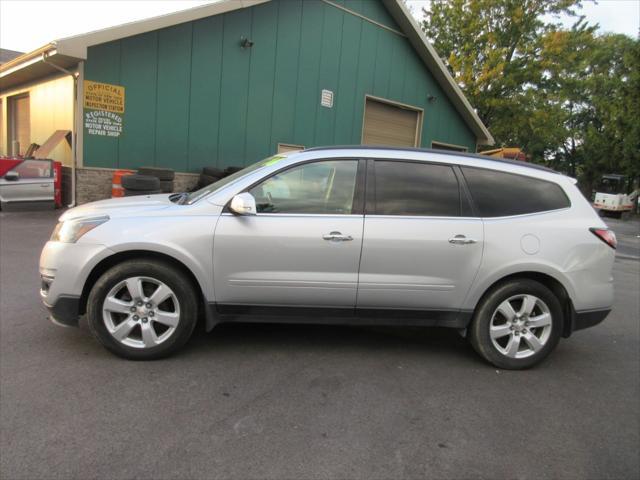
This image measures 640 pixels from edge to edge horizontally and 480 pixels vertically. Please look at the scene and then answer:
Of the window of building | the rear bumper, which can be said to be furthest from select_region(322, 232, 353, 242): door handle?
the window of building

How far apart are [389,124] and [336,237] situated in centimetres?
1434

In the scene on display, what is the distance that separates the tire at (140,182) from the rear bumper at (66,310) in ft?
23.4

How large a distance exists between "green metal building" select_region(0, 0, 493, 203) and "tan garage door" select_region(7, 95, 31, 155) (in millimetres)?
6325

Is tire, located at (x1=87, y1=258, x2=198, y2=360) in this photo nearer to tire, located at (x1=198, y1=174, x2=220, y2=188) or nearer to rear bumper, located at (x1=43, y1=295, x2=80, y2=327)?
rear bumper, located at (x1=43, y1=295, x2=80, y2=327)

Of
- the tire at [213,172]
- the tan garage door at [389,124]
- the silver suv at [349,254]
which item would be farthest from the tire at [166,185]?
the silver suv at [349,254]

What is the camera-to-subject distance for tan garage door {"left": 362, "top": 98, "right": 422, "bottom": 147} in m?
16.6

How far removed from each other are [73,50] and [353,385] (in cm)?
999

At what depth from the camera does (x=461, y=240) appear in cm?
384

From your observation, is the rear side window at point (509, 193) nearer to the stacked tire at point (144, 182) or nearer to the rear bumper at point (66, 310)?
the rear bumper at point (66, 310)

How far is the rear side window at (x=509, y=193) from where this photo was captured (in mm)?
4004

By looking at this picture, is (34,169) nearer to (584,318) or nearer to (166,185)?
(166,185)

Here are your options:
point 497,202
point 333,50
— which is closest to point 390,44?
point 333,50

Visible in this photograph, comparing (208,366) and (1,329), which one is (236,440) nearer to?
(208,366)

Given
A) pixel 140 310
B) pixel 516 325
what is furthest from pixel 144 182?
pixel 516 325
